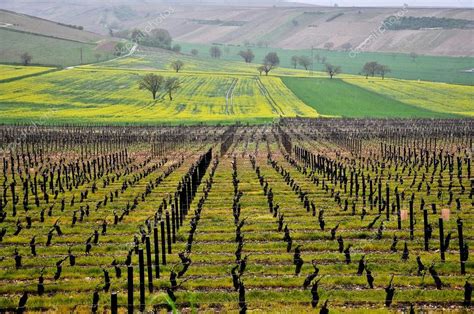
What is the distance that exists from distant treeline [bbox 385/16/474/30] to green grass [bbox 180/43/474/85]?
19.5 metres

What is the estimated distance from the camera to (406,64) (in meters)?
162

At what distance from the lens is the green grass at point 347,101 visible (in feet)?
281

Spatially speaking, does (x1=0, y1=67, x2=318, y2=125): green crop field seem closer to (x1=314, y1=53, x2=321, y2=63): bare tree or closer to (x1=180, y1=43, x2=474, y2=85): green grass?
(x1=180, y1=43, x2=474, y2=85): green grass

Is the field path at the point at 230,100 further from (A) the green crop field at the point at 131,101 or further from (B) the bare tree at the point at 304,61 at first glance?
(B) the bare tree at the point at 304,61

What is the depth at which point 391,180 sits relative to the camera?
30281 mm

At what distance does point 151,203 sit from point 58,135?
3598cm

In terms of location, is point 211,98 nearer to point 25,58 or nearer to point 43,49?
point 25,58

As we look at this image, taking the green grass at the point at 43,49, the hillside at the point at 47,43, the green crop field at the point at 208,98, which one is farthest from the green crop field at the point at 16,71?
the hillside at the point at 47,43

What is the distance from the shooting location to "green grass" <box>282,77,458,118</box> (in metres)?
85.8

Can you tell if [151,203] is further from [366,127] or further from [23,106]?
[23,106]

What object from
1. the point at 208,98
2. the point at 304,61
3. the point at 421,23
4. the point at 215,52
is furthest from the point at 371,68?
the point at 421,23

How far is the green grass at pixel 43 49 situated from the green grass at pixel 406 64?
184ft

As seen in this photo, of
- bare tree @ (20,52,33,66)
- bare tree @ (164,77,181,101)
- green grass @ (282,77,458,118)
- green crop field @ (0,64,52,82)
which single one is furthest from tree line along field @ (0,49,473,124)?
bare tree @ (20,52,33,66)

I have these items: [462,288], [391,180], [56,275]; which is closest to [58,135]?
[391,180]
